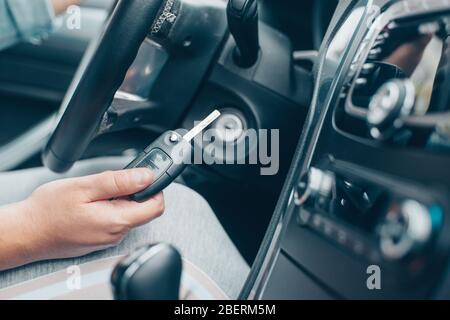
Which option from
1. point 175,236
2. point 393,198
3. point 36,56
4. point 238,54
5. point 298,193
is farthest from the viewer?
point 36,56

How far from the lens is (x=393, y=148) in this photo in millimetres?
487

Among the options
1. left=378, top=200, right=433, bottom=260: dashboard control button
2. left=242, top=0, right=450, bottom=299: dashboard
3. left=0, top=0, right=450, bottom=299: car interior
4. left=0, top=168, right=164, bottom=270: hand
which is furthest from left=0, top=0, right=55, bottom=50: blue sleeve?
left=378, top=200, right=433, bottom=260: dashboard control button

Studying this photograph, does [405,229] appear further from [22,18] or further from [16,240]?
[22,18]

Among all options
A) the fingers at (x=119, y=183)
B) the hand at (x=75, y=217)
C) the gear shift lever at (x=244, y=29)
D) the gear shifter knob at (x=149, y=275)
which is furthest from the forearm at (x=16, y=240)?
the gear shift lever at (x=244, y=29)

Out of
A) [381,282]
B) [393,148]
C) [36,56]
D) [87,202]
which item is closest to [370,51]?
[393,148]

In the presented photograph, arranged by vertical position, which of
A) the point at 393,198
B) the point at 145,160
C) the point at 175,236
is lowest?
the point at 175,236

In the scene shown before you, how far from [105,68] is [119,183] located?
0.13m

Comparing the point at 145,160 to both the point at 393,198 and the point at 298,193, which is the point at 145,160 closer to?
the point at 298,193

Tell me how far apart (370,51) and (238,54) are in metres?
0.27

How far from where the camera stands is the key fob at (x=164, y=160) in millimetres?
622

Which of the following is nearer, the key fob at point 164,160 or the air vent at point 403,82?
the air vent at point 403,82

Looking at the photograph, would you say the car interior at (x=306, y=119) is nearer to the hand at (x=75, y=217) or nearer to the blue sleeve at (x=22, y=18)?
the hand at (x=75, y=217)

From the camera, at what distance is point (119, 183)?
1.93 feet

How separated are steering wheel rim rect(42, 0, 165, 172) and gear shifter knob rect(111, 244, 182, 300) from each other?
186 millimetres
